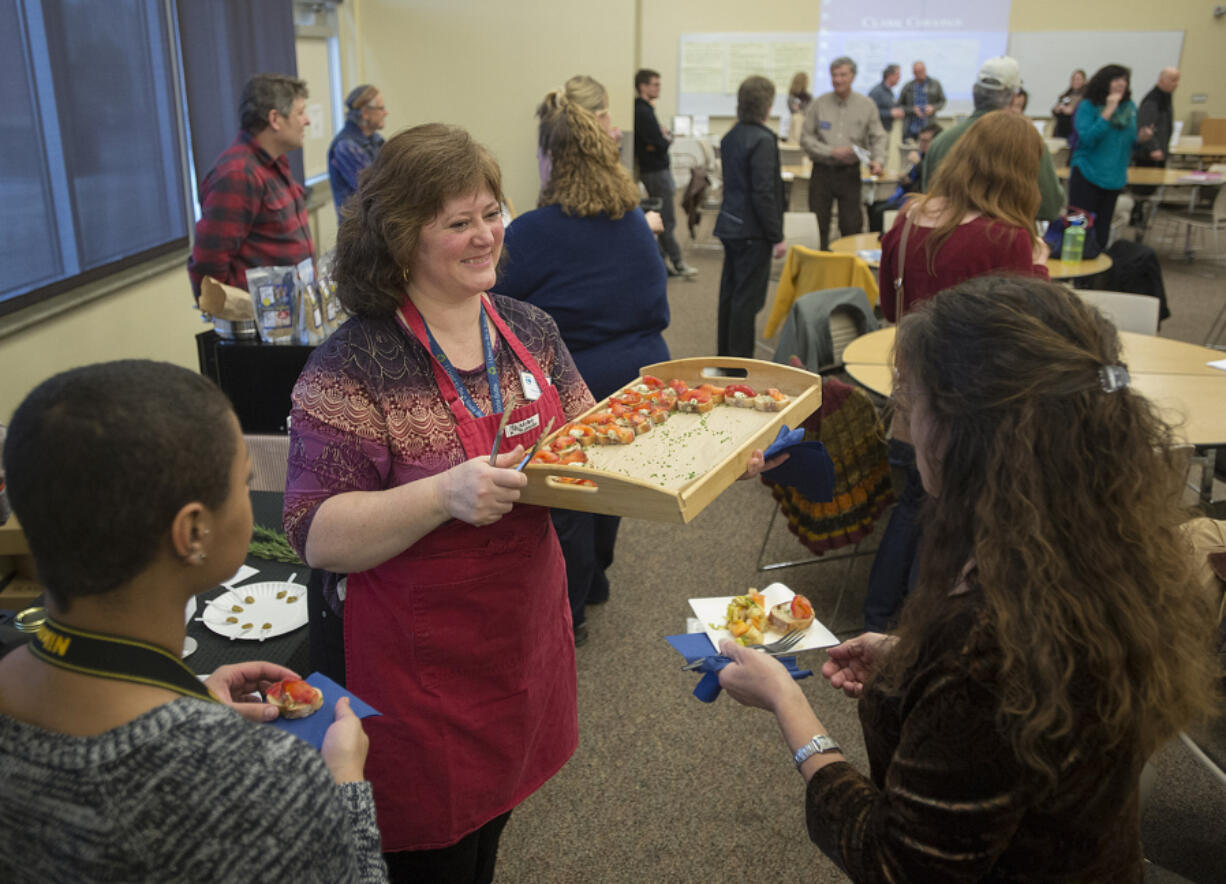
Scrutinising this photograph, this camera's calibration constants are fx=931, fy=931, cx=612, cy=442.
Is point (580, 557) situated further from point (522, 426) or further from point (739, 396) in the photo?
point (522, 426)

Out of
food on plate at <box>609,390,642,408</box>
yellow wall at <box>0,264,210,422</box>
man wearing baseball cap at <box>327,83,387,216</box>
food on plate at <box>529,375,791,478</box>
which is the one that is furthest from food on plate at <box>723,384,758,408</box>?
man wearing baseball cap at <box>327,83,387,216</box>

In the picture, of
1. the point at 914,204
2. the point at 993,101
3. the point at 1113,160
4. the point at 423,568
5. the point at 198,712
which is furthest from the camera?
the point at 1113,160

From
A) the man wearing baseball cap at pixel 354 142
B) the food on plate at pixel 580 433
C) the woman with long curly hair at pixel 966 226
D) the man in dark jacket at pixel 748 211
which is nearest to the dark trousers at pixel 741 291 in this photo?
the man in dark jacket at pixel 748 211

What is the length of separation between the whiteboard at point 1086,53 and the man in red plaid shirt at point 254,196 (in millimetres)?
11356

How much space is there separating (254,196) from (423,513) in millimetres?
2763

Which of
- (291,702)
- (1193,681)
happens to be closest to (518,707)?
(291,702)

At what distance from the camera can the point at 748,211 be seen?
5.48 metres

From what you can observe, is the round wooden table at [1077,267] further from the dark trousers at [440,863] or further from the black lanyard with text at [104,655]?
the black lanyard with text at [104,655]

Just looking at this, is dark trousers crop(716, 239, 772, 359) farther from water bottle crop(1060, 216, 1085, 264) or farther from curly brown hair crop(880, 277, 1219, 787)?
curly brown hair crop(880, 277, 1219, 787)

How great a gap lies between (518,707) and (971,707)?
0.87 metres

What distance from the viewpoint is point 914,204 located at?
3.02m

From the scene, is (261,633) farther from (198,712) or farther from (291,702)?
(198,712)

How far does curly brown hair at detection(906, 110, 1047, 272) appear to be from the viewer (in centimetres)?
280

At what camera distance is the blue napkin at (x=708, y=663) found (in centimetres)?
135
